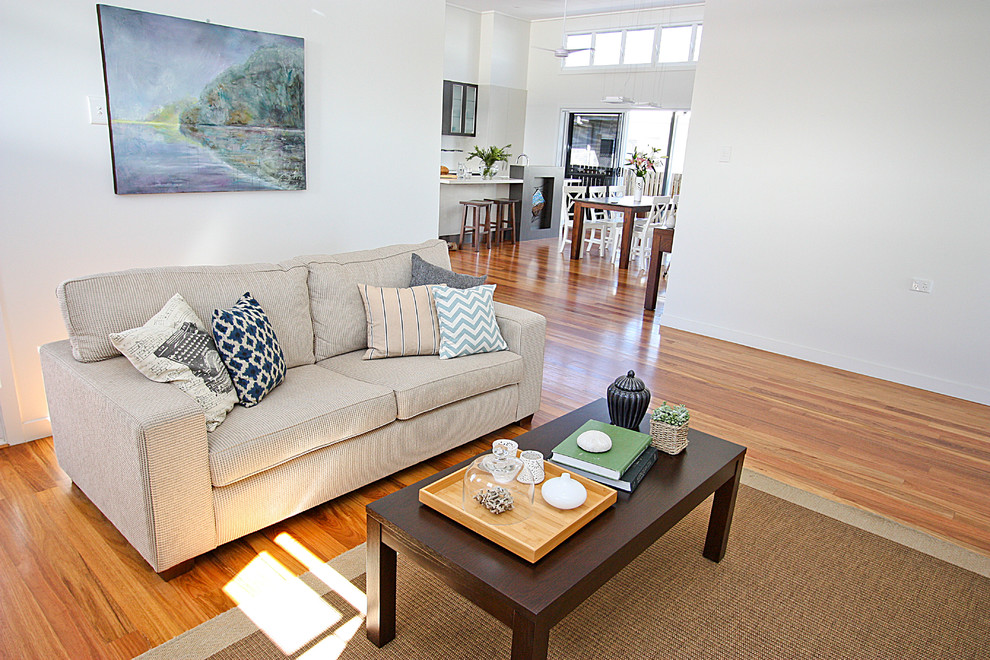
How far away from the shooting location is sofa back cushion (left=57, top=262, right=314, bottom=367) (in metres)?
2.32

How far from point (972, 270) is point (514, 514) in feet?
12.7

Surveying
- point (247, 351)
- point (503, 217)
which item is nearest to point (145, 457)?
point (247, 351)

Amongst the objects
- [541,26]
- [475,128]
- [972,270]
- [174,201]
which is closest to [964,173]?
[972,270]

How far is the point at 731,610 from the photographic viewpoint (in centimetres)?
213

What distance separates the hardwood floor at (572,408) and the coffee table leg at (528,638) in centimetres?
104

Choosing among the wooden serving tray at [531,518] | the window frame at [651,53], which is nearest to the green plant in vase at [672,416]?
the wooden serving tray at [531,518]

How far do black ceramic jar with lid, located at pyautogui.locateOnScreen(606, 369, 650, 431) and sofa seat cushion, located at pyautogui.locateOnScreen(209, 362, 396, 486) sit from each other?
88 centimetres

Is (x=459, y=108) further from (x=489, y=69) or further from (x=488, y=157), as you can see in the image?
(x=489, y=69)

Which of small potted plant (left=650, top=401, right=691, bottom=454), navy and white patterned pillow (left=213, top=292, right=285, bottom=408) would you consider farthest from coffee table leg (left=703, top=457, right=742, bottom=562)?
navy and white patterned pillow (left=213, top=292, right=285, bottom=408)

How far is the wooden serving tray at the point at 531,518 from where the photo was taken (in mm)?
1636

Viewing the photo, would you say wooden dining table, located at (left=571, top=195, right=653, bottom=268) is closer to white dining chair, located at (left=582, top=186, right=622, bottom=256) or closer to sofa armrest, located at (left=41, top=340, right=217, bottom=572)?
white dining chair, located at (left=582, top=186, right=622, bottom=256)

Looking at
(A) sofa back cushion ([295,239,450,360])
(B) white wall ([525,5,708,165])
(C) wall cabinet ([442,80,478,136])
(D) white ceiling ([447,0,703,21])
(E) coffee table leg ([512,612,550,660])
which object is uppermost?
(D) white ceiling ([447,0,703,21])

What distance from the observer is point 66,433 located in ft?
7.98

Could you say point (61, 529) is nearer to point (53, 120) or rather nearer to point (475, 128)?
point (53, 120)
